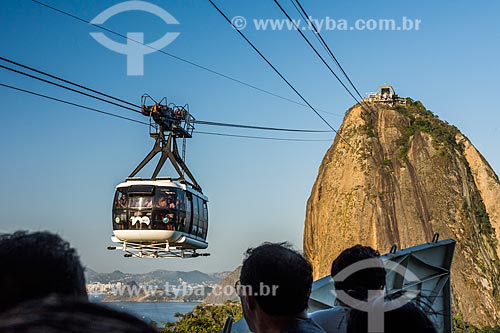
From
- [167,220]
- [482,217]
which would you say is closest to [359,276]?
[167,220]

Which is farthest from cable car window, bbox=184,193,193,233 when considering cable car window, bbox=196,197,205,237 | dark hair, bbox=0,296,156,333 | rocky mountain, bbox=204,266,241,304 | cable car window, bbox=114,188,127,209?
dark hair, bbox=0,296,156,333

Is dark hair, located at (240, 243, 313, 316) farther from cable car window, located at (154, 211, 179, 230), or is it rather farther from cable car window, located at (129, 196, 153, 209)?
cable car window, located at (129, 196, 153, 209)

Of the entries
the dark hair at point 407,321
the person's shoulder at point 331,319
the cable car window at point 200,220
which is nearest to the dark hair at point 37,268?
the dark hair at point 407,321

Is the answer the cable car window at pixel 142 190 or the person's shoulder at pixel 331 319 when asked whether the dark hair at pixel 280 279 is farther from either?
the cable car window at pixel 142 190

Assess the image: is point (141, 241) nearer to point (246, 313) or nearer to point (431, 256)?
point (431, 256)

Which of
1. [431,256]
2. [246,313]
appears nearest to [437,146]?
[431,256]

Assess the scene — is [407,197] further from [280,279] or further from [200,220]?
[280,279]
